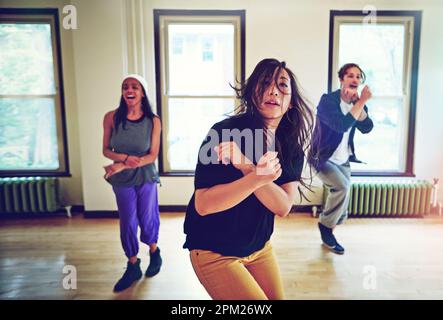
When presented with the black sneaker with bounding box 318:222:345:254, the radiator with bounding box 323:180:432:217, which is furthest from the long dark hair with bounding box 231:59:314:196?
the radiator with bounding box 323:180:432:217

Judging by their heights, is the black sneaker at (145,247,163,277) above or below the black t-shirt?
below

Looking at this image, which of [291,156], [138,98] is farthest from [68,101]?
[291,156]

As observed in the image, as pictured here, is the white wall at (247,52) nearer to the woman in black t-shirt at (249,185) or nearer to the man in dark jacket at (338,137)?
the man in dark jacket at (338,137)

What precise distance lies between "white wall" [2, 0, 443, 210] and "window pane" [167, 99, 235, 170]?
0.21 m

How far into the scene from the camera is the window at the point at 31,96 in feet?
9.00

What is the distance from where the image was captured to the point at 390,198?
2.79 m

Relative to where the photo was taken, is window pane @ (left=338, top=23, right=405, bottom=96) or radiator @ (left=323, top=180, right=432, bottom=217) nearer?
window pane @ (left=338, top=23, right=405, bottom=96)

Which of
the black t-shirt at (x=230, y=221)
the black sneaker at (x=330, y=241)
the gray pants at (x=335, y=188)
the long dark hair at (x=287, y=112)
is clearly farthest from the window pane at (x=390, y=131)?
the black t-shirt at (x=230, y=221)

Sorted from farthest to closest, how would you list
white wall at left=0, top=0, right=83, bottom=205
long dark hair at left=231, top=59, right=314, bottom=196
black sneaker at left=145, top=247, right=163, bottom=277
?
1. white wall at left=0, top=0, right=83, bottom=205
2. black sneaker at left=145, top=247, right=163, bottom=277
3. long dark hair at left=231, top=59, right=314, bottom=196

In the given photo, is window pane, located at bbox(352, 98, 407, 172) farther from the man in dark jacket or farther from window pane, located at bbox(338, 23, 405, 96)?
the man in dark jacket

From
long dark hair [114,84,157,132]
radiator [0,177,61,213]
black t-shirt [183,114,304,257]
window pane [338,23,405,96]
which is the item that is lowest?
radiator [0,177,61,213]

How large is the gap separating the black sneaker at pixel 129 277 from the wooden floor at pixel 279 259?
5cm

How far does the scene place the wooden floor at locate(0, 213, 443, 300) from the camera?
168cm
